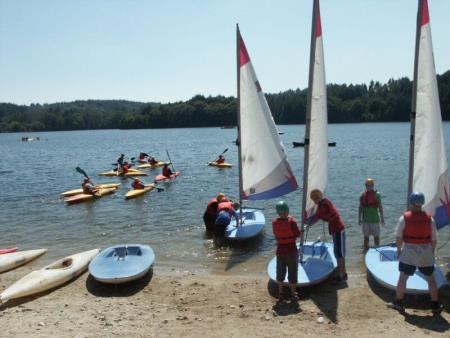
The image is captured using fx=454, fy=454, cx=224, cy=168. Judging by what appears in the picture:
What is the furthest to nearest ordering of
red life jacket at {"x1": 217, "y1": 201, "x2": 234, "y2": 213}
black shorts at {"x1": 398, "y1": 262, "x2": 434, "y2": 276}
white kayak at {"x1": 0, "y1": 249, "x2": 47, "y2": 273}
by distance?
red life jacket at {"x1": 217, "y1": 201, "x2": 234, "y2": 213} < white kayak at {"x1": 0, "y1": 249, "x2": 47, "y2": 273} < black shorts at {"x1": 398, "y1": 262, "x2": 434, "y2": 276}

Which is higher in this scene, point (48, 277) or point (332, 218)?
point (332, 218)

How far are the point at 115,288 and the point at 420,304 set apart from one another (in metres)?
5.89

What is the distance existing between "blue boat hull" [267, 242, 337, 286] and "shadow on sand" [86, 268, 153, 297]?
2.79m

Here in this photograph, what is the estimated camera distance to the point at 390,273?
8.63 m

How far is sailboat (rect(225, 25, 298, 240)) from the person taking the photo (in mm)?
12391

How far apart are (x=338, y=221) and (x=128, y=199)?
15.4m

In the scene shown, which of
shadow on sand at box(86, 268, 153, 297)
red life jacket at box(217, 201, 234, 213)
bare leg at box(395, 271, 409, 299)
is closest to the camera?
bare leg at box(395, 271, 409, 299)

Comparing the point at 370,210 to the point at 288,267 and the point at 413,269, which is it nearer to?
the point at 288,267

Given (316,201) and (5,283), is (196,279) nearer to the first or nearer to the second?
(316,201)

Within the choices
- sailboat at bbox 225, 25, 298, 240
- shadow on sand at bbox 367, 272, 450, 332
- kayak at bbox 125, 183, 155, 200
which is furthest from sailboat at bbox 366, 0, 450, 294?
kayak at bbox 125, 183, 155, 200

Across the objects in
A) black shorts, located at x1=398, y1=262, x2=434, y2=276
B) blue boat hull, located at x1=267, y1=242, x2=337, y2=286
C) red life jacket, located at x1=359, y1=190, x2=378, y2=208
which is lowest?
blue boat hull, located at x1=267, y1=242, x2=337, y2=286

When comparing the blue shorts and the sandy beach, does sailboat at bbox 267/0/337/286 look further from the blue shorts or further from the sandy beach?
the blue shorts

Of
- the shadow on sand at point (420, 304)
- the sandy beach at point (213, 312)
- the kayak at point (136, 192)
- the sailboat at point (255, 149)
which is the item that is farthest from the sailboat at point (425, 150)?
the kayak at point (136, 192)

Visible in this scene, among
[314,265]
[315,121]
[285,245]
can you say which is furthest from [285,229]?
[315,121]
